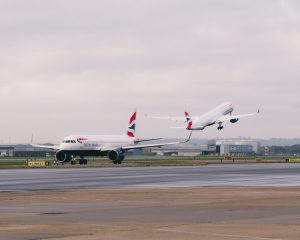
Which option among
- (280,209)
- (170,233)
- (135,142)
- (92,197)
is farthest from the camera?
(135,142)

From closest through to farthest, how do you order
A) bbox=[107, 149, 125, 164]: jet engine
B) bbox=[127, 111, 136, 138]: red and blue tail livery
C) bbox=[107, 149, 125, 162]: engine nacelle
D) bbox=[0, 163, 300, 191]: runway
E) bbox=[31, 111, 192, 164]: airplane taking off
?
bbox=[0, 163, 300, 191]: runway, bbox=[107, 149, 125, 162]: engine nacelle, bbox=[107, 149, 125, 164]: jet engine, bbox=[31, 111, 192, 164]: airplane taking off, bbox=[127, 111, 136, 138]: red and blue tail livery

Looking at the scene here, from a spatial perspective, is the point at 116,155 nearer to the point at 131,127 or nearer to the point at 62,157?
the point at 62,157

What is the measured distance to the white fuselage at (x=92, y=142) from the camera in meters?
129

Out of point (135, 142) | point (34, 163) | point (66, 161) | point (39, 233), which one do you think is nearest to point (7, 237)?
point (39, 233)

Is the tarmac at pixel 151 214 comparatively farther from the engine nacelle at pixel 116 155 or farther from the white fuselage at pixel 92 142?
the white fuselage at pixel 92 142

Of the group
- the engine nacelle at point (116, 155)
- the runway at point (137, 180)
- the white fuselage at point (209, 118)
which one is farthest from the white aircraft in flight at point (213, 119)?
the runway at point (137, 180)

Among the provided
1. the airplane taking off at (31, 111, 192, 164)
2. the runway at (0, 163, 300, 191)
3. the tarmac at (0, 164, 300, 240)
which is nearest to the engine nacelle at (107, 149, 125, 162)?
the airplane taking off at (31, 111, 192, 164)

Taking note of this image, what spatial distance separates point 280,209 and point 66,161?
101 m

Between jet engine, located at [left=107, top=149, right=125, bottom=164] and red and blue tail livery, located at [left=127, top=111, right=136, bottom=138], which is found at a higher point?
red and blue tail livery, located at [left=127, top=111, right=136, bottom=138]

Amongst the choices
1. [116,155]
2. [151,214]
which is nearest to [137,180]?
[151,214]

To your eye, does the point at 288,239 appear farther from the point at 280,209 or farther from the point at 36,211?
the point at 36,211

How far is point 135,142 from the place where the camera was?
14038cm

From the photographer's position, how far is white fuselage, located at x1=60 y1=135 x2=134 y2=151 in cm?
12912

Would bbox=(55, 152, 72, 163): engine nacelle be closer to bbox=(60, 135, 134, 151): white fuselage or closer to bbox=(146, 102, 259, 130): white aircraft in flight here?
bbox=(60, 135, 134, 151): white fuselage
